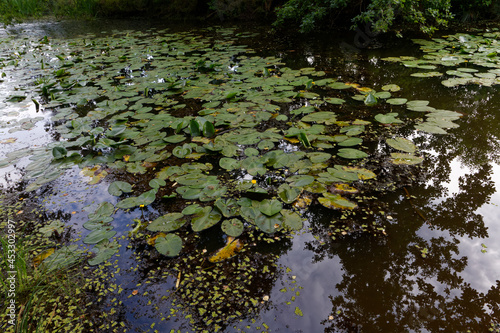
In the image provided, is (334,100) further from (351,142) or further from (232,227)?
(232,227)

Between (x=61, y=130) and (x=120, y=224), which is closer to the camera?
(x=120, y=224)

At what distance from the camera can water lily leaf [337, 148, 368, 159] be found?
77.2 inches

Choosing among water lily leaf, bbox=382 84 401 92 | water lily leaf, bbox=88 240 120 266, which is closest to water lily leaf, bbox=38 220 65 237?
water lily leaf, bbox=88 240 120 266

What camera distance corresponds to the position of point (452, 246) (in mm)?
1344

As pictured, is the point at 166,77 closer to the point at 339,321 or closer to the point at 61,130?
the point at 61,130

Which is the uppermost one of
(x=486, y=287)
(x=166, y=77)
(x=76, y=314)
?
(x=166, y=77)

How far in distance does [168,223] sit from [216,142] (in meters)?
0.88

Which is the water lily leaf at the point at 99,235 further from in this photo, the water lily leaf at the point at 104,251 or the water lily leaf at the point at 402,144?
the water lily leaf at the point at 402,144

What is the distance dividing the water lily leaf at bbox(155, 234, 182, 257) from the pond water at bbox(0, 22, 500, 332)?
0.8 inches

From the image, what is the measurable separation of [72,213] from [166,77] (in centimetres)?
250

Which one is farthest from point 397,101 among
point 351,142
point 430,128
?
point 351,142

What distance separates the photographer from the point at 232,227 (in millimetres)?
1500

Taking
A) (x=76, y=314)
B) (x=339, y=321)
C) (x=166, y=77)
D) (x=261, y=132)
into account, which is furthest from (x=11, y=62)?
(x=339, y=321)

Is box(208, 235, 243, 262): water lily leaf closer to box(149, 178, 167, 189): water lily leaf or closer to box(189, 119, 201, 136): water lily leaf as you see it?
box(149, 178, 167, 189): water lily leaf
